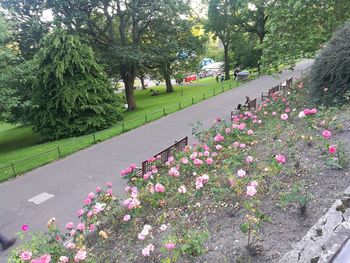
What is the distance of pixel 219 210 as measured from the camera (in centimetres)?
379

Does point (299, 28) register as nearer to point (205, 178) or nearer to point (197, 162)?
point (197, 162)

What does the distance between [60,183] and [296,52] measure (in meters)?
9.93

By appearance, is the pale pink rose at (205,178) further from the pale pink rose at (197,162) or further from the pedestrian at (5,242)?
the pedestrian at (5,242)

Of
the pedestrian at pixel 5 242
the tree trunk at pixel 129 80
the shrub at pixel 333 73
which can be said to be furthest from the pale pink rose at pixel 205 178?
the tree trunk at pixel 129 80

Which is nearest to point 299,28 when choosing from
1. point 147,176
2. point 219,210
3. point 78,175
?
point 147,176

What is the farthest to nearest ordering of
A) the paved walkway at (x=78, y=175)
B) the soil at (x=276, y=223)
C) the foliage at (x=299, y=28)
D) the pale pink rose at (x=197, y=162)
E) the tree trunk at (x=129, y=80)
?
the tree trunk at (x=129, y=80), the foliage at (x=299, y=28), the paved walkway at (x=78, y=175), the pale pink rose at (x=197, y=162), the soil at (x=276, y=223)

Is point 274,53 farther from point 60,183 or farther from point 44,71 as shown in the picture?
point 44,71

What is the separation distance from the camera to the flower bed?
2982mm

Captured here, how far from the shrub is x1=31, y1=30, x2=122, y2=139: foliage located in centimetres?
1271

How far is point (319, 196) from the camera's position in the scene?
3.45 metres

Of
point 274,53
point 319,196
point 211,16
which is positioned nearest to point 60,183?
point 319,196

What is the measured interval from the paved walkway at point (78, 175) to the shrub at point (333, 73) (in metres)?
6.01

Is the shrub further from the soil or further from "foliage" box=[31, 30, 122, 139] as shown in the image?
"foliage" box=[31, 30, 122, 139]

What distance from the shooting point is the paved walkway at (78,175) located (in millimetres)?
7573
